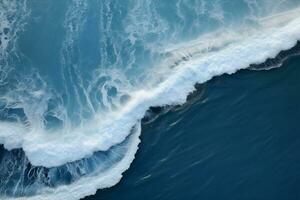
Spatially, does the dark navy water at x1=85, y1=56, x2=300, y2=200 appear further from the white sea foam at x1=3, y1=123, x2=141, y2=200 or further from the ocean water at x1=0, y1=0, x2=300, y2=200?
the white sea foam at x1=3, y1=123, x2=141, y2=200

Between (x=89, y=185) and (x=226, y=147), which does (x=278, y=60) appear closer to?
(x=226, y=147)

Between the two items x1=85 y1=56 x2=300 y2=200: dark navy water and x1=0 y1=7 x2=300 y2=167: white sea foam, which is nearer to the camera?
x1=85 y1=56 x2=300 y2=200: dark navy water

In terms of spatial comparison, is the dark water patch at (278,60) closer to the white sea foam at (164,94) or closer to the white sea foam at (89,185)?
the white sea foam at (164,94)

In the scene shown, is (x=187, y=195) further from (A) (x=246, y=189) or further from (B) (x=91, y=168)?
(B) (x=91, y=168)

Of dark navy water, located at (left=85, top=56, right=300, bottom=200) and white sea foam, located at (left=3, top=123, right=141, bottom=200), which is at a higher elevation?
white sea foam, located at (left=3, top=123, right=141, bottom=200)

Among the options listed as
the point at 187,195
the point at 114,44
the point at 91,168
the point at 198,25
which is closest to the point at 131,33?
the point at 114,44

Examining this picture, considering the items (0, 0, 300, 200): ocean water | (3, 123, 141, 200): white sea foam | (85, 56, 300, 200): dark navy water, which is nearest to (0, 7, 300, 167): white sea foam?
(0, 0, 300, 200): ocean water

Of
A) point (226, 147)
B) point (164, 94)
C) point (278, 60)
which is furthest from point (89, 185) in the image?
point (278, 60)
